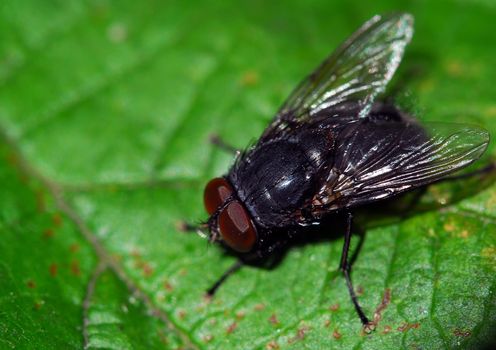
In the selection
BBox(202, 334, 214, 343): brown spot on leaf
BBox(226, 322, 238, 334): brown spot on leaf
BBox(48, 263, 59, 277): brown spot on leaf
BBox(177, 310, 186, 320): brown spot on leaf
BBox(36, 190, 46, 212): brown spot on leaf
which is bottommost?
BBox(226, 322, 238, 334): brown spot on leaf

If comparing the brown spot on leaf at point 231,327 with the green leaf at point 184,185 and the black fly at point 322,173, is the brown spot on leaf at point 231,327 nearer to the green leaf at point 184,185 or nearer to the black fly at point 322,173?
the green leaf at point 184,185

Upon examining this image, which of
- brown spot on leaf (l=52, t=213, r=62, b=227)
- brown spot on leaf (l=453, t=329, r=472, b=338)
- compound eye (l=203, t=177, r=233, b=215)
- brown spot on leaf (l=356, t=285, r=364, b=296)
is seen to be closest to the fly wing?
compound eye (l=203, t=177, r=233, b=215)

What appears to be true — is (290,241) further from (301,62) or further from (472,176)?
(301,62)

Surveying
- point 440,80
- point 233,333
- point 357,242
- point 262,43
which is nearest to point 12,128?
point 262,43

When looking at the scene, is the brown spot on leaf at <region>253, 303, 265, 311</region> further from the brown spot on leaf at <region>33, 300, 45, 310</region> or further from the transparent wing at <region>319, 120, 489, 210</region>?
the brown spot on leaf at <region>33, 300, 45, 310</region>

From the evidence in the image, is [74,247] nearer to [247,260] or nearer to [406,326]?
[247,260]

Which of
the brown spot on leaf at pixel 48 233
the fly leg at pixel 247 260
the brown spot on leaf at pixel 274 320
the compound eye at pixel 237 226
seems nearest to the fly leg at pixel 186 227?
the fly leg at pixel 247 260
